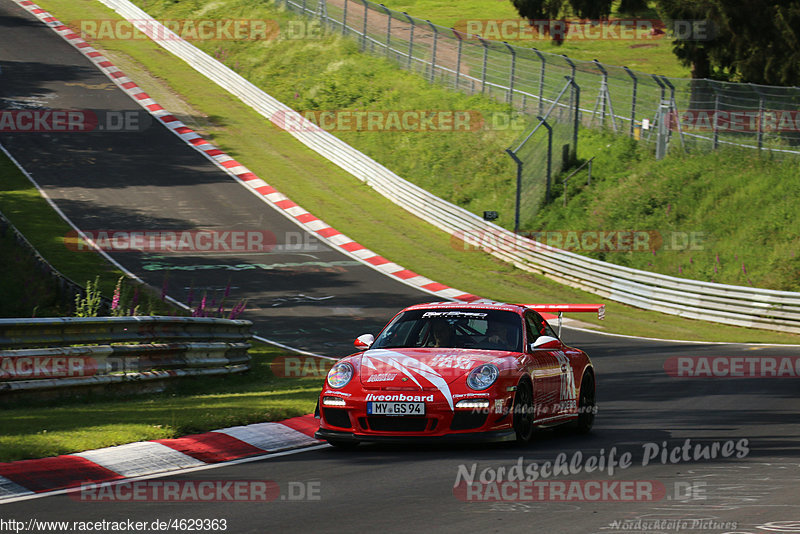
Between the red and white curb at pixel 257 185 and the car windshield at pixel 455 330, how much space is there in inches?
523

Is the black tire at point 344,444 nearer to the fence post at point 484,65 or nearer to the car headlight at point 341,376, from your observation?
the car headlight at point 341,376

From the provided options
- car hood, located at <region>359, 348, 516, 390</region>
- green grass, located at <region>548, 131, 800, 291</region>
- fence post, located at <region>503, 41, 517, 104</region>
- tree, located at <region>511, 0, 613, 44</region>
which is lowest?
green grass, located at <region>548, 131, 800, 291</region>

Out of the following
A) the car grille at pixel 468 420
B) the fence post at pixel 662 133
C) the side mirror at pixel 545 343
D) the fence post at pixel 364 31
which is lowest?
the car grille at pixel 468 420

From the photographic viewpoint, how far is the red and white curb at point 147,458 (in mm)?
7082

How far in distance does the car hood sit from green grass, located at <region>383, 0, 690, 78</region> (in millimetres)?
41066

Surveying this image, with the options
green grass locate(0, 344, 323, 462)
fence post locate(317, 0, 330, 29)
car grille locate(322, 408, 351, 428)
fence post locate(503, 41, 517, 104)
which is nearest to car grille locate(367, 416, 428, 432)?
car grille locate(322, 408, 351, 428)

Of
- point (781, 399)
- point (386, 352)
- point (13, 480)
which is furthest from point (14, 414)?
point (781, 399)

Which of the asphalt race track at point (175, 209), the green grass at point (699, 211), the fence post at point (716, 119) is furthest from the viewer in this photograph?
the fence post at point (716, 119)

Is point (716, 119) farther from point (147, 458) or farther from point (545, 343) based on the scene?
point (147, 458)

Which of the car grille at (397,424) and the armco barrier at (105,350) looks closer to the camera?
the car grille at (397,424)

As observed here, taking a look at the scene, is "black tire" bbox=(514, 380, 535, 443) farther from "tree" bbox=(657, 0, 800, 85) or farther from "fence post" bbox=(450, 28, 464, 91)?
"fence post" bbox=(450, 28, 464, 91)

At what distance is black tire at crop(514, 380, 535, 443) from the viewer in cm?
891

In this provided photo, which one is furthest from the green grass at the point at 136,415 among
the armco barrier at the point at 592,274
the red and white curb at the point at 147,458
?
the armco barrier at the point at 592,274

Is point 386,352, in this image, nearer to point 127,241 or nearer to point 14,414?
point 14,414
